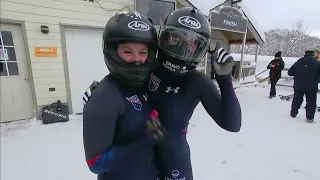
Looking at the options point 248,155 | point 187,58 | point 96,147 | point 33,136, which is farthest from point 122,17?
point 33,136

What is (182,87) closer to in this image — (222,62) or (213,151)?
(222,62)

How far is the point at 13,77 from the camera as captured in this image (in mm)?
3855

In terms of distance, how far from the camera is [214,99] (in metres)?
1.12

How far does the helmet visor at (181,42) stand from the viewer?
3.41 feet

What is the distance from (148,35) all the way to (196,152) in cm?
234

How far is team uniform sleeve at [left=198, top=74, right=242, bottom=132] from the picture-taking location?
3.34 feet

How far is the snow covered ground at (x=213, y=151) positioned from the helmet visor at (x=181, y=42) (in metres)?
1.79

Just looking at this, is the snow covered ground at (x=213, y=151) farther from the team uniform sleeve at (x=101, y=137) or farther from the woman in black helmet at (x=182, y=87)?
the team uniform sleeve at (x=101, y=137)

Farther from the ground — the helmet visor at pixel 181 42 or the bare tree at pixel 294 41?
the bare tree at pixel 294 41

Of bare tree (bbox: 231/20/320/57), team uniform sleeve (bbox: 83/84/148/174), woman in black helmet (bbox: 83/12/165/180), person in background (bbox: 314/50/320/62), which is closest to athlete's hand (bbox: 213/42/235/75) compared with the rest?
woman in black helmet (bbox: 83/12/165/180)

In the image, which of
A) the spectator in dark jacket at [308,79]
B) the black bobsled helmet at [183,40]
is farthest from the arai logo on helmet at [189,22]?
the spectator in dark jacket at [308,79]

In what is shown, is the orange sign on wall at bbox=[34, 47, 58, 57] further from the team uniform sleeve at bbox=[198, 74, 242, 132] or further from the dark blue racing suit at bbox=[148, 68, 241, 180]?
the team uniform sleeve at bbox=[198, 74, 242, 132]

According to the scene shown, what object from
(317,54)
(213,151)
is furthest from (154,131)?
(317,54)

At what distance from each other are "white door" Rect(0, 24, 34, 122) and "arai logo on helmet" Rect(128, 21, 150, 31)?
3.93 meters
